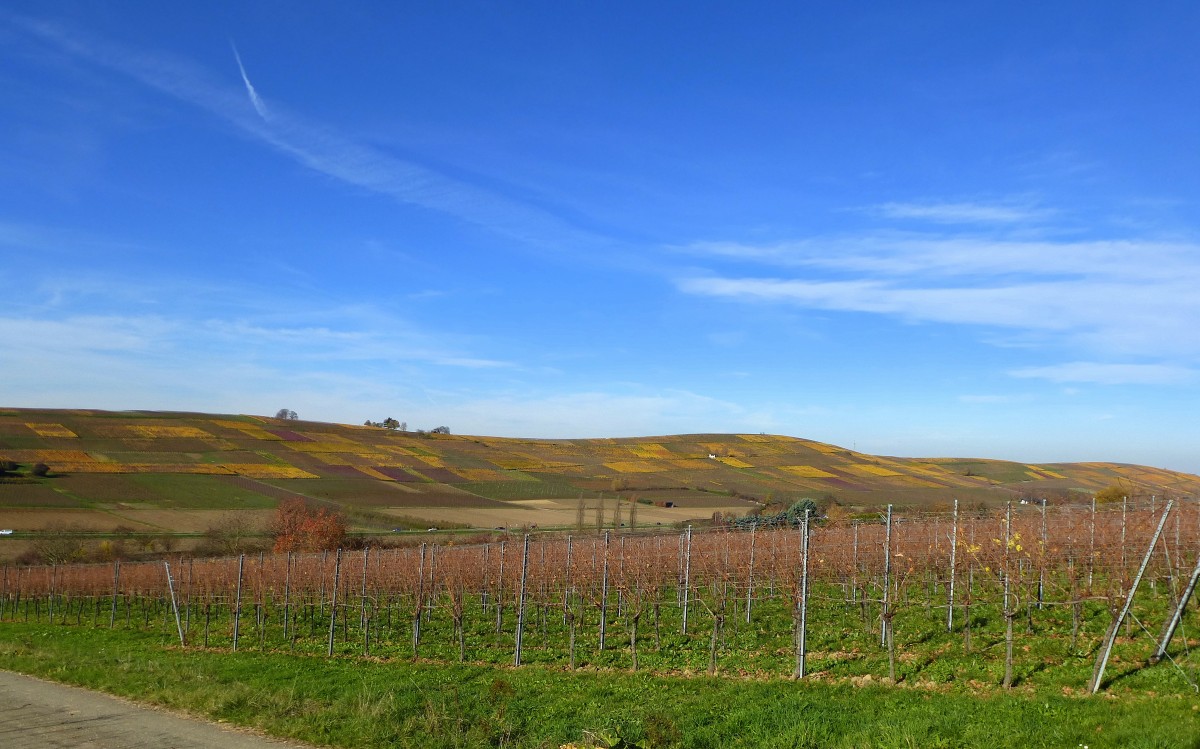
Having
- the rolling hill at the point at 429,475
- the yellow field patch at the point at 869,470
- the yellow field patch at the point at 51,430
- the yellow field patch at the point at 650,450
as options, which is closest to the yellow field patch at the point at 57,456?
the rolling hill at the point at 429,475

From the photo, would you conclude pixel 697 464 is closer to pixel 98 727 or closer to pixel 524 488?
pixel 524 488

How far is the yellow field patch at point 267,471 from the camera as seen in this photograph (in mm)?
74500

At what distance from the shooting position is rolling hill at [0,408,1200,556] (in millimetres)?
62034

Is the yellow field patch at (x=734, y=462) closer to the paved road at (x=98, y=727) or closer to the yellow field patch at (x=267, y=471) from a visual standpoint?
the yellow field patch at (x=267, y=471)

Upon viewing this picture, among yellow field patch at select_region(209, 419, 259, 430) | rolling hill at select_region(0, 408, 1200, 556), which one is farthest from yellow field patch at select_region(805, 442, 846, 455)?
yellow field patch at select_region(209, 419, 259, 430)

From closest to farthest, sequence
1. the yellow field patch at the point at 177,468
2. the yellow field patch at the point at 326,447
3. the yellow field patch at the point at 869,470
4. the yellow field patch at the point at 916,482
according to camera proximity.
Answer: the yellow field patch at the point at 177,468 < the yellow field patch at the point at 916,482 < the yellow field patch at the point at 326,447 < the yellow field patch at the point at 869,470

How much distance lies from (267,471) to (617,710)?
70766 millimetres

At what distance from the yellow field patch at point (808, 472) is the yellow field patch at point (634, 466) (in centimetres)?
1418

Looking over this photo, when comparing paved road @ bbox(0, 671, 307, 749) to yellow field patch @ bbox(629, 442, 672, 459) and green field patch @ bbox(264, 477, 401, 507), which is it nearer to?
green field patch @ bbox(264, 477, 401, 507)

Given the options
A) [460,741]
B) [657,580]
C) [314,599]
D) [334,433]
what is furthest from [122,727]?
[334,433]

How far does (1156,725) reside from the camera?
30.2 feet

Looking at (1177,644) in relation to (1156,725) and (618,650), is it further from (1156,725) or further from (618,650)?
(618,650)

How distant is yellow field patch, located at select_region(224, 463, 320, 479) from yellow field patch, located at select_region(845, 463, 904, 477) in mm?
57579

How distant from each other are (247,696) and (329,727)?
A: 8.53 ft
